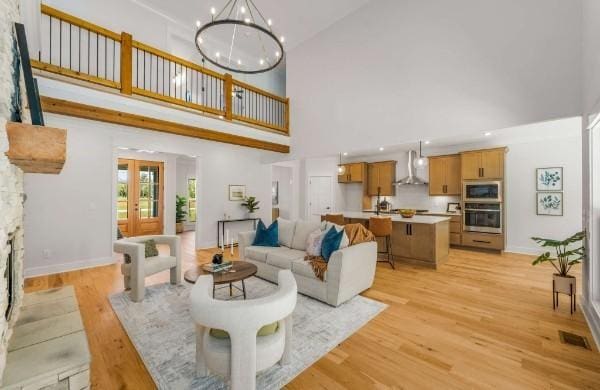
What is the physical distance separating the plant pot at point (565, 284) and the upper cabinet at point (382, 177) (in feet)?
15.4

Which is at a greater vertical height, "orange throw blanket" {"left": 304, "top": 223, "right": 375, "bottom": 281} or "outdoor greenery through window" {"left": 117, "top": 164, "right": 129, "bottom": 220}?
"outdoor greenery through window" {"left": 117, "top": 164, "right": 129, "bottom": 220}

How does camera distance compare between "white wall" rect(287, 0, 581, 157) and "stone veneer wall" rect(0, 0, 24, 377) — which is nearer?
"stone veneer wall" rect(0, 0, 24, 377)

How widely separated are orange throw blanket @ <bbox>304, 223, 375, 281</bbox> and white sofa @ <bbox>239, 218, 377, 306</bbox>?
0.06 m

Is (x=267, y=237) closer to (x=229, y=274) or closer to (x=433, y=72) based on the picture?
(x=229, y=274)

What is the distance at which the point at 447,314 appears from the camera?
287cm

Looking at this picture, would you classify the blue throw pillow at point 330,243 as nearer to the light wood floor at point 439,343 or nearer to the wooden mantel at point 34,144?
the light wood floor at point 439,343

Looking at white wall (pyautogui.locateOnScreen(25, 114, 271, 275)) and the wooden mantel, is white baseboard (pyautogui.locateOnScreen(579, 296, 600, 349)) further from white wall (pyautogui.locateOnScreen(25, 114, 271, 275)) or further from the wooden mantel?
white wall (pyautogui.locateOnScreen(25, 114, 271, 275))

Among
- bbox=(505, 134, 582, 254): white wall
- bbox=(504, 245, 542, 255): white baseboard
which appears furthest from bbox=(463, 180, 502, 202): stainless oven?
bbox=(504, 245, 542, 255): white baseboard

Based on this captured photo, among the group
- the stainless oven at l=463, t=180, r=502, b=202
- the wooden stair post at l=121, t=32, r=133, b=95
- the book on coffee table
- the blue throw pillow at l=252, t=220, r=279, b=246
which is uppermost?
the wooden stair post at l=121, t=32, r=133, b=95

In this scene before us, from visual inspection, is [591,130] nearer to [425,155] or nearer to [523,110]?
[523,110]

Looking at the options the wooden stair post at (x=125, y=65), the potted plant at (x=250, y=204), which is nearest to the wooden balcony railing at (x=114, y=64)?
the wooden stair post at (x=125, y=65)

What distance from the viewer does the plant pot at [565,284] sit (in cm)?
284

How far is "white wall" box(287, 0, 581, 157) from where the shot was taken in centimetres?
335

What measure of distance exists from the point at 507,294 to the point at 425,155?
14.4 feet
